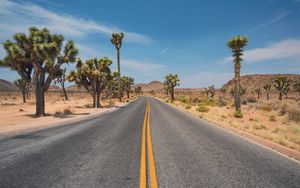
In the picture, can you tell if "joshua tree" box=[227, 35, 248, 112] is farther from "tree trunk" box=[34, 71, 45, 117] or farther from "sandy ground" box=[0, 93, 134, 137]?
"tree trunk" box=[34, 71, 45, 117]

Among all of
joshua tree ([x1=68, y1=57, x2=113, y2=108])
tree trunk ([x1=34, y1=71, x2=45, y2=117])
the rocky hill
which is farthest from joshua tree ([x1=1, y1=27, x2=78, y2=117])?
the rocky hill

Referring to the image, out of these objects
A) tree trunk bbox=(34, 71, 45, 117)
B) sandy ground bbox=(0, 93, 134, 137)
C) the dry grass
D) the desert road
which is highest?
tree trunk bbox=(34, 71, 45, 117)

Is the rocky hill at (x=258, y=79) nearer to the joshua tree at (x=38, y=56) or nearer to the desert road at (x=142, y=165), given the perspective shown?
the joshua tree at (x=38, y=56)

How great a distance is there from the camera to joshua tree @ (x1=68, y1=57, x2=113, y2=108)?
3198cm

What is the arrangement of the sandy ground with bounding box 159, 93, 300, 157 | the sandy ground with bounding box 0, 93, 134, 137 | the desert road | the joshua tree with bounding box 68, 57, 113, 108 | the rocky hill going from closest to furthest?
1. the desert road
2. the sandy ground with bounding box 159, 93, 300, 157
3. the sandy ground with bounding box 0, 93, 134, 137
4. the joshua tree with bounding box 68, 57, 113, 108
5. the rocky hill

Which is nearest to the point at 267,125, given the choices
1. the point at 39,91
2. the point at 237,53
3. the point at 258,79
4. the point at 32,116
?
the point at 237,53

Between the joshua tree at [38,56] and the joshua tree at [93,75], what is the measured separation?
948cm

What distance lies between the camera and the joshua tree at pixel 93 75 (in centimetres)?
3198

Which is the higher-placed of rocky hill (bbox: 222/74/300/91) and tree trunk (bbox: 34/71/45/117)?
rocky hill (bbox: 222/74/300/91)

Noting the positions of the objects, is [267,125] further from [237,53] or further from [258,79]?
[258,79]

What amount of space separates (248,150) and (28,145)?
7921mm

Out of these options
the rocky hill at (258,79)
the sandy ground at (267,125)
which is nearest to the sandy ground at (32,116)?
the sandy ground at (267,125)

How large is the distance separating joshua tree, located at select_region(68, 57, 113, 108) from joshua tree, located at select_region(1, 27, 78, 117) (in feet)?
31.1

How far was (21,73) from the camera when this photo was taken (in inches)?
808
